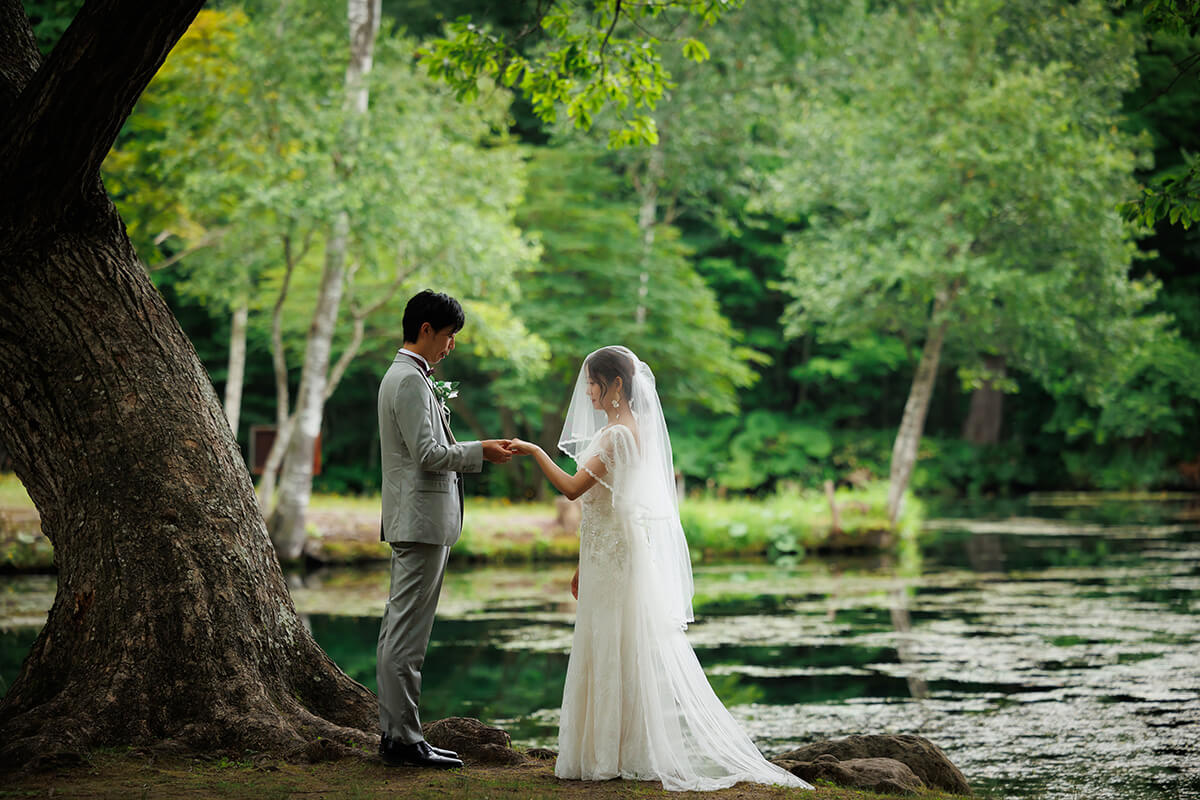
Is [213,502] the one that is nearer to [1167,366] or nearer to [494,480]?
[494,480]

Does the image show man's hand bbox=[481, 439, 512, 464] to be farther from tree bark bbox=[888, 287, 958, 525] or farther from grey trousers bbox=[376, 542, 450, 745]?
tree bark bbox=[888, 287, 958, 525]

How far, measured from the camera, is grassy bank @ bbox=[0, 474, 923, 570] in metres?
17.1

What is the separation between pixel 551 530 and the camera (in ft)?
63.0

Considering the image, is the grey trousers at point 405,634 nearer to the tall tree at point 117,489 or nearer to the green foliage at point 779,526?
the tall tree at point 117,489

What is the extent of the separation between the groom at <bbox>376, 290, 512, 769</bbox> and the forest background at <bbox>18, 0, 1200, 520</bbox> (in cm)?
902

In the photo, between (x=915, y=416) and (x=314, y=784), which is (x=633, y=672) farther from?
(x=915, y=416)

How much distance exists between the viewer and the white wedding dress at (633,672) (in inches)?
191

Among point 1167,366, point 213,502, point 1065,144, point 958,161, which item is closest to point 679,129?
point 958,161

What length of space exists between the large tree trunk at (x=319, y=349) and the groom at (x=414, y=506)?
41.4ft

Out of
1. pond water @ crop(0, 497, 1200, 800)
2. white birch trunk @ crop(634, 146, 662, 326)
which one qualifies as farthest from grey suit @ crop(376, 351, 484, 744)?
white birch trunk @ crop(634, 146, 662, 326)

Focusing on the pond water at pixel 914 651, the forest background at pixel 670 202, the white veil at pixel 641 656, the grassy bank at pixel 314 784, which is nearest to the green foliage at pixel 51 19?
the forest background at pixel 670 202

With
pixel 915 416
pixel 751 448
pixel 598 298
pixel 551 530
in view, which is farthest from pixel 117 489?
pixel 751 448

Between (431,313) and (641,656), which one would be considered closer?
(431,313)

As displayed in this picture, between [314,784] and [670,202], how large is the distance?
24.2 m
